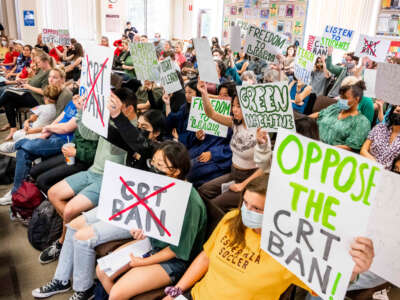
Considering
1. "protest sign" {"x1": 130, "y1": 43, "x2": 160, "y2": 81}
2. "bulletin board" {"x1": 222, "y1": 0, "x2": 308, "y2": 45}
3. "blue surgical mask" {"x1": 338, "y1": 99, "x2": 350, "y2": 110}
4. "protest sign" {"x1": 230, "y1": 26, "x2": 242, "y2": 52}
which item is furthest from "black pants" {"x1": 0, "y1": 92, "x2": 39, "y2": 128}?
"bulletin board" {"x1": 222, "y1": 0, "x2": 308, "y2": 45}

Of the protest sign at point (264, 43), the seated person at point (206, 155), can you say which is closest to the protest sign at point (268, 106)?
the seated person at point (206, 155)

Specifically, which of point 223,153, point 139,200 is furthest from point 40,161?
point 139,200

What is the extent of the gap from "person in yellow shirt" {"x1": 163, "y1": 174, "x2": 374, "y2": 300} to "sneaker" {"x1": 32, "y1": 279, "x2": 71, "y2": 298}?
111 cm

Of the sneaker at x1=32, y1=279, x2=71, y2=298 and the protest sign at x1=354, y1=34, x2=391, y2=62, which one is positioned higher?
the protest sign at x1=354, y1=34, x2=391, y2=62

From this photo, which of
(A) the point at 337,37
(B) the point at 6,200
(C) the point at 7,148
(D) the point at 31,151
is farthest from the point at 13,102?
(A) the point at 337,37

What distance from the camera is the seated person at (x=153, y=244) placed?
194cm

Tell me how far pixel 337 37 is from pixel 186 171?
4.91 meters

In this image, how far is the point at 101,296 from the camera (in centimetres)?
216

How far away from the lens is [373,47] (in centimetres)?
591

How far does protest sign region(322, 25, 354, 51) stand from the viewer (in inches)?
231

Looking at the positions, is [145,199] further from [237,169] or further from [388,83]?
[388,83]

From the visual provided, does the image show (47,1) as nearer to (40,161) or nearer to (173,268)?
(40,161)

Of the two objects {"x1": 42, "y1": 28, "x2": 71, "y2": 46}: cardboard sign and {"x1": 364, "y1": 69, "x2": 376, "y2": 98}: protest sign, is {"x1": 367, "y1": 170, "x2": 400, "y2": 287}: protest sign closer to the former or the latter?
{"x1": 364, "y1": 69, "x2": 376, "y2": 98}: protest sign

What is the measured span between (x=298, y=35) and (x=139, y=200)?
1062cm
